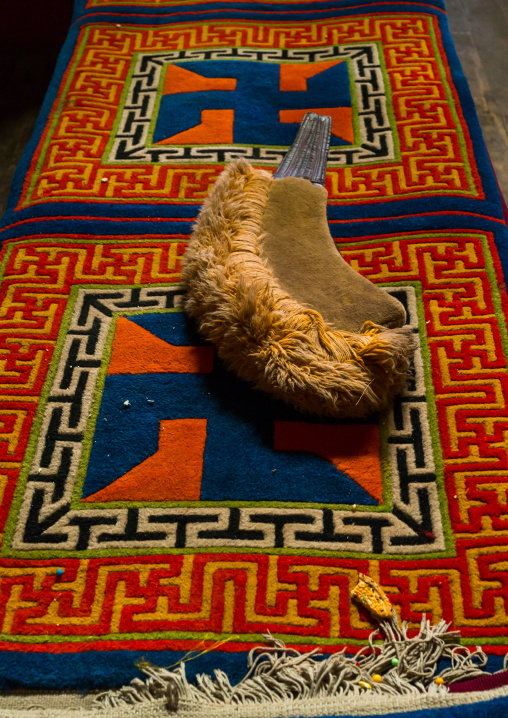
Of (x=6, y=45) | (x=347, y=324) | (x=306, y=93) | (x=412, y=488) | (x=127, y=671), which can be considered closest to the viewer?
(x=127, y=671)

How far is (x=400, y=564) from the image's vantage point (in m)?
0.92

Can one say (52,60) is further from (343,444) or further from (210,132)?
(343,444)

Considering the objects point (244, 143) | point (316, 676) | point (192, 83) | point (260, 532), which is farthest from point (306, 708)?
point (192, 83)

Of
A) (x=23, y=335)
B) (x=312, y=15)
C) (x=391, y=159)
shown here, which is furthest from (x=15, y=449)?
(x=312, y=15)

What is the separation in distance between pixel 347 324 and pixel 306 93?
0.89 metres

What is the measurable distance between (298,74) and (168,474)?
50.5 inches

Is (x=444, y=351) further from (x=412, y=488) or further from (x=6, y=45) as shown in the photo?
(x=6, y=45)

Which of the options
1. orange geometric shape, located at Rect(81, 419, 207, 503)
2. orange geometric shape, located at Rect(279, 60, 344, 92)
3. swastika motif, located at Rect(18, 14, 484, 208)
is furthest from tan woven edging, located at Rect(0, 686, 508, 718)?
orange geometric shape, located at Rect(279, 60, 344, 92)

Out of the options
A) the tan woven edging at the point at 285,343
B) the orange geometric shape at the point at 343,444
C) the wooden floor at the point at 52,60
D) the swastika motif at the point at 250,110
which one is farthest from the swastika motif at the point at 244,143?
the orange geometric shape at the point at 343,444

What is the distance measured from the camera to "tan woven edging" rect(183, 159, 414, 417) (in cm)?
101

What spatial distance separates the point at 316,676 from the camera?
2.73ft

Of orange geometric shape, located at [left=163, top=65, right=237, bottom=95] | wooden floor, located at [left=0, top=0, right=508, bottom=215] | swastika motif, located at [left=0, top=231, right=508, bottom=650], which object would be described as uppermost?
wooden floor, located at [left=0, top=0, right=508, bottom=215]

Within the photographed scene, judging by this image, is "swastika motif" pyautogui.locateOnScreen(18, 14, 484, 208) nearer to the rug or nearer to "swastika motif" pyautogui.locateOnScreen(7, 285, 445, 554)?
the rug

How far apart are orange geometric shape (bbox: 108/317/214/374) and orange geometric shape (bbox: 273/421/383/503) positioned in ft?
0.68
